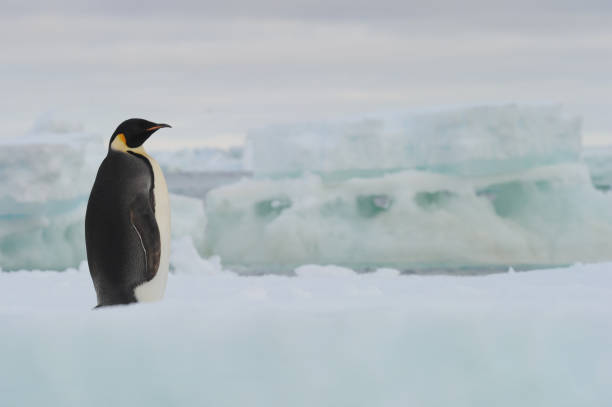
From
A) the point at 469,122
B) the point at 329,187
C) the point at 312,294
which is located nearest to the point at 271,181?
the point at 329,187

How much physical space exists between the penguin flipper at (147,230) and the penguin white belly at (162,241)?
0.03m

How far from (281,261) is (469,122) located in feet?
10.4

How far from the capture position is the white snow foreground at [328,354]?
2.71 meters

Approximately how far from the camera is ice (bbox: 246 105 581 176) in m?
11.3

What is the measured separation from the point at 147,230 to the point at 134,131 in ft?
1.27

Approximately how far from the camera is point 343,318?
106 inches

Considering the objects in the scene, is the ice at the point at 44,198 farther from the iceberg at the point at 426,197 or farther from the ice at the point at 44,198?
the iceberg at the point at 426,197

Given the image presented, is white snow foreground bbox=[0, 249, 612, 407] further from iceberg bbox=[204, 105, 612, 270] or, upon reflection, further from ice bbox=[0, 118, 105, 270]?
iceberg bbox=[204, 105, 612, 270]

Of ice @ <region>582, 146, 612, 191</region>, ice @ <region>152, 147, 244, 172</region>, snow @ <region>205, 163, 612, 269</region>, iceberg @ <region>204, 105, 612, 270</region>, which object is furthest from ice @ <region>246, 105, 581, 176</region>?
ice @ <region>152, 147, 244, 172</region>

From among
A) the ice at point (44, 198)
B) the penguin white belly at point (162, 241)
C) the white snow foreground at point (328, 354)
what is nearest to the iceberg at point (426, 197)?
the ice at point (44, 198)

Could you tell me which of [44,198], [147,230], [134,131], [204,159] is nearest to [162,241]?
[147,230]

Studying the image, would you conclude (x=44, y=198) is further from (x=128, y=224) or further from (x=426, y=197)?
(x=128, y=224)

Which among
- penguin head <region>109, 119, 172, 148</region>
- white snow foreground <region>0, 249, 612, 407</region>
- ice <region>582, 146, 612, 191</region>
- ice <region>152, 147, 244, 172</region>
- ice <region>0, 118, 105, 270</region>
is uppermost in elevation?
ice <region>152, 147, 244, 172</region>

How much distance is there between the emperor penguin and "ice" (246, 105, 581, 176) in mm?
8474
